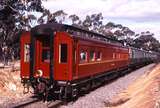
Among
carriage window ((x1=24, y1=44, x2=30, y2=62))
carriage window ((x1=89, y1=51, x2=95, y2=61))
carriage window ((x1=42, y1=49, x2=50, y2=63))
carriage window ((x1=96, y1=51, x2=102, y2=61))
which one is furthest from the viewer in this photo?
carriage window ((x1=96, y1=51, x2=102, y2=61))

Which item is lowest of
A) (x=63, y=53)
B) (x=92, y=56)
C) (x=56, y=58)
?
(x=56, y=58)

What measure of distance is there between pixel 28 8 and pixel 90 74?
3175cm

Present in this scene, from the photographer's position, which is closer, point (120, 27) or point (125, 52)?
point (125, 52)

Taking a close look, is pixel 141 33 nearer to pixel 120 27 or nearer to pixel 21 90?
pixel 120 27

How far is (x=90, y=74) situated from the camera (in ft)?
72.8

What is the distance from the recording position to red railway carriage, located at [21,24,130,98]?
18.4 metres

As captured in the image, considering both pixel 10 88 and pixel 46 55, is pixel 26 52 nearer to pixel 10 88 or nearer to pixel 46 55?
pixel 46 55

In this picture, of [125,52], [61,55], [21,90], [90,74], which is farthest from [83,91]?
[125,52]

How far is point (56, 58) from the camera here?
60.8 feet

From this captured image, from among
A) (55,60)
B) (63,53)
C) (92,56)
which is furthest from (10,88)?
(63,53)

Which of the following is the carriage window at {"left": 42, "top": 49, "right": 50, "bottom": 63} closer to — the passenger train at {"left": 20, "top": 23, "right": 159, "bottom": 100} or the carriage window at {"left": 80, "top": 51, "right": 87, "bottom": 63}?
the passenger train at {"left": 20, "top": 23, "right": 159, "bottom": 100}

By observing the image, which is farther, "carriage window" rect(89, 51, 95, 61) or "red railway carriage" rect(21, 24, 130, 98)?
"carriage window" rect(89, 51, 95, 61)

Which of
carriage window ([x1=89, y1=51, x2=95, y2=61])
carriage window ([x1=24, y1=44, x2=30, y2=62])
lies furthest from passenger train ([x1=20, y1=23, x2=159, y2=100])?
carriage window ([x1=89, y1=51, x2=95, y2=61])

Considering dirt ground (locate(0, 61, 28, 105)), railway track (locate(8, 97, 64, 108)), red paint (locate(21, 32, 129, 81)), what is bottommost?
railway track (locate(8, 97, 64, 108))
